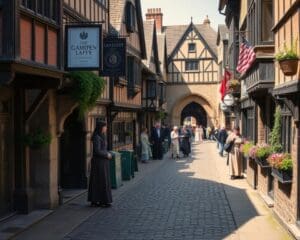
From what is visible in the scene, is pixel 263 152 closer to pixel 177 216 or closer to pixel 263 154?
pixel 263 154

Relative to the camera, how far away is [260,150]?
41.4ft

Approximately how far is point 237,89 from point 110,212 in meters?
10.1

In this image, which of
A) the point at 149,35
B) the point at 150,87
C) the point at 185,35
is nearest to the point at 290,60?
the point at 150,87

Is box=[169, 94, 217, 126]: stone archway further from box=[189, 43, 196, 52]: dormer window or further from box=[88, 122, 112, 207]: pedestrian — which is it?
box=[88, 122, 112, 207]: pedestrian

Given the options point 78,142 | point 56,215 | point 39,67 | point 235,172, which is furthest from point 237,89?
point 39,67

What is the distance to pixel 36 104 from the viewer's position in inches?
450

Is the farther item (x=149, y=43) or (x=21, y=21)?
(x=149, y=43)

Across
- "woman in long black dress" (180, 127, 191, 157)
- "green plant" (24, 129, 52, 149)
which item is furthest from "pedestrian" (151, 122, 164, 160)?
"green plant" (24, 129, 52, 149)

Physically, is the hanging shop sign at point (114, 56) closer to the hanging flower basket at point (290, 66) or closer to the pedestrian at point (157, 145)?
the hanging flower basket at point (290, 66)

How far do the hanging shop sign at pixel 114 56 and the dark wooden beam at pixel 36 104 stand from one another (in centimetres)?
411

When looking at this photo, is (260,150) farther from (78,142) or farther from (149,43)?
(149,43)

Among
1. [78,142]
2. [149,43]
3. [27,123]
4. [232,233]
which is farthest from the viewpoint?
[149,43]

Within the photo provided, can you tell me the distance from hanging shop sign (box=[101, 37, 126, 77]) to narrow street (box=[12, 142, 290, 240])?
3.41m

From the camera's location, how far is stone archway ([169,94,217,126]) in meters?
50.3
